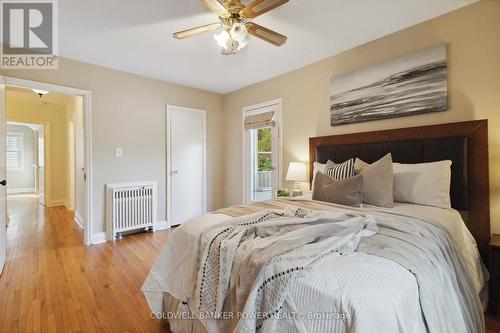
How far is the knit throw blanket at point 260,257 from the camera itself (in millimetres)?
897

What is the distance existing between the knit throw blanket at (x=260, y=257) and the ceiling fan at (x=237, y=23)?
1.42m

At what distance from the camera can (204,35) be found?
8.39ft

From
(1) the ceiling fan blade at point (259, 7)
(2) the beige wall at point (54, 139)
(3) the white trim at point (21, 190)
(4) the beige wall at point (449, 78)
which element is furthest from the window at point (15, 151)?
(1) the ceiling fan blade at point (259, 7)

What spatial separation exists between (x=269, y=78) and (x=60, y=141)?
18.0 feet

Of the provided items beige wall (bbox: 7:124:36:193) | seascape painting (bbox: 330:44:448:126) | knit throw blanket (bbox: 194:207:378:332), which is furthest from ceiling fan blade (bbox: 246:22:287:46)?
beige wall (bbox: 7:124:36:193)

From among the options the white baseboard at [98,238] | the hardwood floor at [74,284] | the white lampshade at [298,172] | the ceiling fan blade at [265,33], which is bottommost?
the hardwood floor at [74,284]

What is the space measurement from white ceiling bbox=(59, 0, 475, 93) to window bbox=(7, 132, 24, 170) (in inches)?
283

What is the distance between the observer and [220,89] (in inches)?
176

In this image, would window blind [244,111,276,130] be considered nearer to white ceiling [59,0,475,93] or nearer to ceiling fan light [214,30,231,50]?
white ceiling [59,0,475,93]

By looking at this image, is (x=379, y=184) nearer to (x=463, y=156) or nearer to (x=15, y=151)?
(x=463, y=156)

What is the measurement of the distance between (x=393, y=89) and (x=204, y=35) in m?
2.06

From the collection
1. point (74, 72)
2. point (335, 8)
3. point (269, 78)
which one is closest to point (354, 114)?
point (335, 8)

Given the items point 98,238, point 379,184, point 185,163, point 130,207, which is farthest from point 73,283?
point 379,184

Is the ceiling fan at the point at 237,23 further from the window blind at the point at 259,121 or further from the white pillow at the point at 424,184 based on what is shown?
the window blind at the point at 259,121
